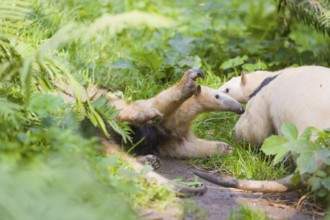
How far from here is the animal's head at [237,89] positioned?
21.4ft

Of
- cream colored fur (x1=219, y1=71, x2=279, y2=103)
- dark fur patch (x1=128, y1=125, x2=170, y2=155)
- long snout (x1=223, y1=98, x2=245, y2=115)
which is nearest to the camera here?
dark fur patch (x1=128, y1=125, x2=170, y2=155)

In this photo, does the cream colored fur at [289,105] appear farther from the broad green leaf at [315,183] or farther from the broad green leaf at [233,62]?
the broad green leaf at [233,62]

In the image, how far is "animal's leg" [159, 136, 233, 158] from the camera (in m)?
5.31

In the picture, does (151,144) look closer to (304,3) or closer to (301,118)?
(301,118)

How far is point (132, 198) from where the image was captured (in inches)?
152

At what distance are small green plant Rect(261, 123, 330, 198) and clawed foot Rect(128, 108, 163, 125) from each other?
0.84 meters

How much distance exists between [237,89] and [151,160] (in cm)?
200

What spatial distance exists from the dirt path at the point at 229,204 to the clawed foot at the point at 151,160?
3.1 inches

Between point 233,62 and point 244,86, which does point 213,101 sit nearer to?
point 244,86

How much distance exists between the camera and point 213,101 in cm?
536

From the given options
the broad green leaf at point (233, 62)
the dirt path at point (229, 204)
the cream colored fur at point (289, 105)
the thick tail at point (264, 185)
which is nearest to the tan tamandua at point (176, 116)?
the cream colored fur at point (289, 105)

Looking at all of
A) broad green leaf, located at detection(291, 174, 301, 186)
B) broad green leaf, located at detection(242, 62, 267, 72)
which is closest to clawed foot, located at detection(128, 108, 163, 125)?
broad green leaf, located at detection(291, 174, 301, 186)

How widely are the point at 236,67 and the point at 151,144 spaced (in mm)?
2591

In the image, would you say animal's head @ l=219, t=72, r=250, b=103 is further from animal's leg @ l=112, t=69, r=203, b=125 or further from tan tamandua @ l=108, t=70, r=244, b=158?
animal's leg @ l=112, t=69, r=203, b=125
